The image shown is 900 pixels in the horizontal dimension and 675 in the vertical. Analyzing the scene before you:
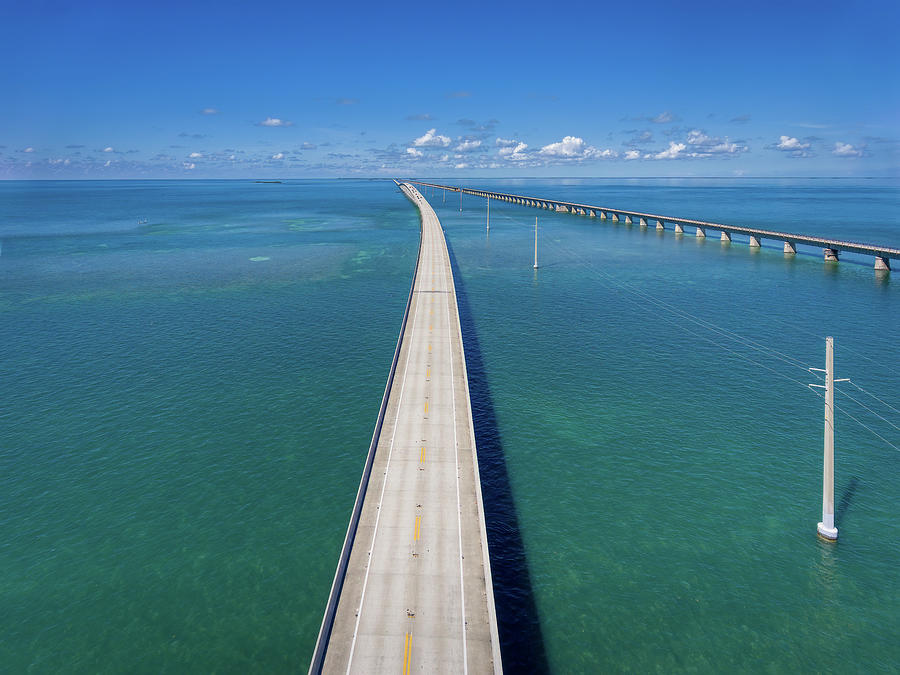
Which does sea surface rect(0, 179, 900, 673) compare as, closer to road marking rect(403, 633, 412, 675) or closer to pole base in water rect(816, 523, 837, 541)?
pole base in water rect(816, 523, 837, 541)

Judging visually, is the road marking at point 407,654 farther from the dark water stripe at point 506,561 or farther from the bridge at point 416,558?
the dark water stripe at point 506,561

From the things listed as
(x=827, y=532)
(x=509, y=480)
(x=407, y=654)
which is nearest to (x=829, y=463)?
(x=827, y=532)

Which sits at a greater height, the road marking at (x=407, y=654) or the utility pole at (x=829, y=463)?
the utility pole at (x=829, y=463)

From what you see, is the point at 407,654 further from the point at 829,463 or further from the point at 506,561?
the point at 829,463

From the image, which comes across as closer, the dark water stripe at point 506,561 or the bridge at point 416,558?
the bridge at point 416,558

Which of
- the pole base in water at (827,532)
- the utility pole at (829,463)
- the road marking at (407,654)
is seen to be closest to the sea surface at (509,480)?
the pole base in water at (827,532)

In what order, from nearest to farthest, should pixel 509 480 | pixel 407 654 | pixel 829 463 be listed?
pixel 407 654, pixel 829 463, pixel 509 480
